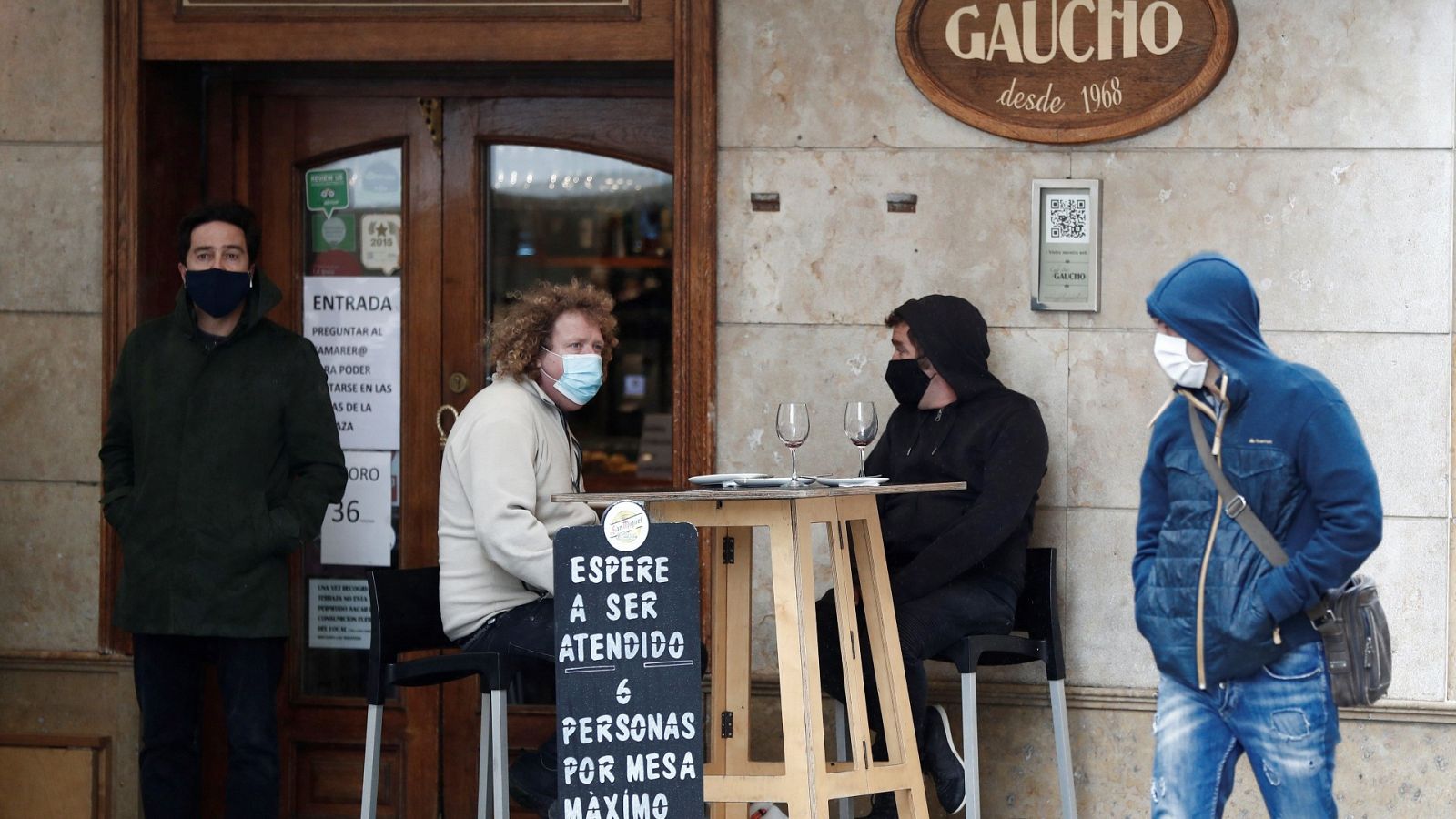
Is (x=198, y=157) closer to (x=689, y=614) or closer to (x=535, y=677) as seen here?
(x=535, y=677)

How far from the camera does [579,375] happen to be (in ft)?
12.9

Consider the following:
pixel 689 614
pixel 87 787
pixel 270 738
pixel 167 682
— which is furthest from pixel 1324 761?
pixel 87 787

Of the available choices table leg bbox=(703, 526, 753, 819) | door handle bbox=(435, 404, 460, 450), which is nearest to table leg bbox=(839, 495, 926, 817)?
table leg bbox=(703, 526, 753, 819)

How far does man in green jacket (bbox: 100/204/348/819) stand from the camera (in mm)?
4035

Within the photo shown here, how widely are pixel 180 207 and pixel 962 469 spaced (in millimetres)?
2600

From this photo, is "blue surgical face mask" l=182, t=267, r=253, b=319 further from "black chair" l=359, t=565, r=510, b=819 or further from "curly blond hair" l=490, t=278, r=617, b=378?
"black chair" l=359, t=565, r=510, b=819

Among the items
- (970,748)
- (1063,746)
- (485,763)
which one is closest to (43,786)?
(485,763)

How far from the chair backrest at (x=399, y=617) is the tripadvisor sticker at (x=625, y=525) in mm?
853

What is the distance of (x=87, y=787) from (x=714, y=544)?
2240mm

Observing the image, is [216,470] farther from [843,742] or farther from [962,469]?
[962,469]

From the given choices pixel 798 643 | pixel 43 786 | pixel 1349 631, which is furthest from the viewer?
pixel 43 786

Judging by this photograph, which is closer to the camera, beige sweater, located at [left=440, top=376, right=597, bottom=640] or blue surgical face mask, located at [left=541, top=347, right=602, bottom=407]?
beige sweater, located at [left=440, top=376, right=597, bottom=640]

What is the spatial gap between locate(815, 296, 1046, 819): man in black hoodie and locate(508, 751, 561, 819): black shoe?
31.0 inches

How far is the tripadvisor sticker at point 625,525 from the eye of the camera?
3.27 metres
